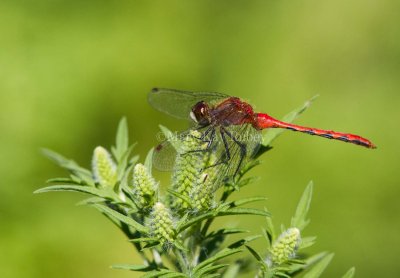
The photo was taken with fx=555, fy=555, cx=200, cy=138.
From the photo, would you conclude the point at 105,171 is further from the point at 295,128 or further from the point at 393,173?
the point at 393,173

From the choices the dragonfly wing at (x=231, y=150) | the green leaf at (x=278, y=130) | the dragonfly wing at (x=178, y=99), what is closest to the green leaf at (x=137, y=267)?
the dragonfly wing at (x=231, y=150)

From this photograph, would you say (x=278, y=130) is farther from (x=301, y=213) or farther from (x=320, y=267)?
(x=320, y=267)

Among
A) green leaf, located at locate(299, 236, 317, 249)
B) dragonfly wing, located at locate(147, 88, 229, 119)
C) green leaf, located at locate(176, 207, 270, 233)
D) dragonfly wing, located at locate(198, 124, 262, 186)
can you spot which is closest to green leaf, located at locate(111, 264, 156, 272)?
green leaf, located at locate(176, 207, 270, 233)

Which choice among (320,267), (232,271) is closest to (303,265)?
(320,267)

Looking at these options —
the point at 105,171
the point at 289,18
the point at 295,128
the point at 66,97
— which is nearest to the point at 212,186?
the point at 105,171

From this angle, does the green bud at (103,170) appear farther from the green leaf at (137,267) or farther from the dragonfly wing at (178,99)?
the dragonfly wing at (178,99)
